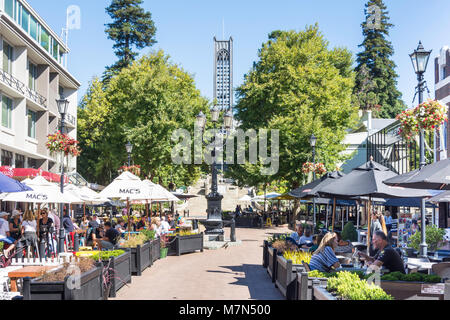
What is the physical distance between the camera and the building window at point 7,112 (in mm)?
30817

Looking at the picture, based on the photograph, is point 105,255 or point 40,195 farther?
point 40,195

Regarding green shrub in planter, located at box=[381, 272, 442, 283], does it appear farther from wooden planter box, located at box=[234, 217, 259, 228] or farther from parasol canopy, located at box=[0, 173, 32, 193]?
wooden planter box, located at box=[234, 217, 259, 228]

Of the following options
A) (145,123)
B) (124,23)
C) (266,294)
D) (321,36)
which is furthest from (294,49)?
(266,294)

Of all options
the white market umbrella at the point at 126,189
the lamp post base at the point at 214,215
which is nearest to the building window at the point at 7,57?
the lamp post base at the point at 214,215

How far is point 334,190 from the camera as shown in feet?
39.5

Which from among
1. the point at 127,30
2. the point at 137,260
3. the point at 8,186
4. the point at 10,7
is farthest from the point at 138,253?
the point at 127,30

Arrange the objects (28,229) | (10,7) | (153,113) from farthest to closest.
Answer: (153,113) < (10,7) < (28,229)

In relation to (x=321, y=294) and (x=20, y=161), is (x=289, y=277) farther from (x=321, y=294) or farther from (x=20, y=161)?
(x=20, y=161)

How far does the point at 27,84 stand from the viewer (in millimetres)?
35031

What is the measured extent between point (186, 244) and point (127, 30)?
141ft

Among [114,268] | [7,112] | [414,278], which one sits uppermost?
[7,112]

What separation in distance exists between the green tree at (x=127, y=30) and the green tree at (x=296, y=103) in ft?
71.6

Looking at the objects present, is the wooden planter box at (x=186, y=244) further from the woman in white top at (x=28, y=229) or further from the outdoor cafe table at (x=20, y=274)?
the outdoor cafe table at (x=20, y=274)
